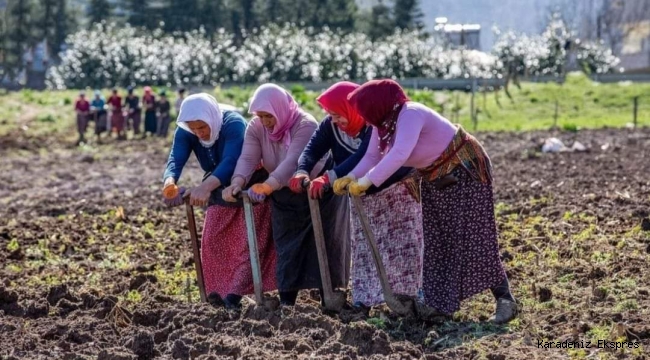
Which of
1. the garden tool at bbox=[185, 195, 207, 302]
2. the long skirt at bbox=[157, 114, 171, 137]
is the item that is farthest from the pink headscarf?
the long skirt at bbox=[157, 114, 171, 137]

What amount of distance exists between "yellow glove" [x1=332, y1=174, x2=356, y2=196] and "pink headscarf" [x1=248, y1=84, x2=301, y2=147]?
0.72m

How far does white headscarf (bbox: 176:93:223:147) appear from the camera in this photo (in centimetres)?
786

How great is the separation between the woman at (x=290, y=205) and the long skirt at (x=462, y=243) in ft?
2.43

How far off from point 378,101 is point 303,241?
1.38 metres

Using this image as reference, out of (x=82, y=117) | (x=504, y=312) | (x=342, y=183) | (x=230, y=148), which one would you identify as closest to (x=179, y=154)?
(x=230, y=148)

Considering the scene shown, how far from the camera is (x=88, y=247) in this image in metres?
11.4

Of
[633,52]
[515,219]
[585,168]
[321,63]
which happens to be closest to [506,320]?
[515,219]

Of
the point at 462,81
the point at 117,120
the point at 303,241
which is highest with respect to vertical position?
the point at 303,241

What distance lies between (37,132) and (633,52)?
167 ft

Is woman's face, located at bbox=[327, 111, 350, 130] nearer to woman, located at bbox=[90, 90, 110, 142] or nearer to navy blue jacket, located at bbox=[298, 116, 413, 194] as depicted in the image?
navy blue jacket, located at bbox=[298, 116, 413, 194]

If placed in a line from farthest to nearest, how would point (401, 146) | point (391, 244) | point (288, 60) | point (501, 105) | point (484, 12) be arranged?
point (484, 12)
point (288, 60)
point (501, 105)
point (391, 244)
point (401, 146)

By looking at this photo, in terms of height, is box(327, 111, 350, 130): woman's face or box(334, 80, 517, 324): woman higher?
box(327, 111, 350, 130): woman's face

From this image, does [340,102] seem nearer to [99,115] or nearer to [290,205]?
[290,205]

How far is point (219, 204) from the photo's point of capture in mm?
8289
